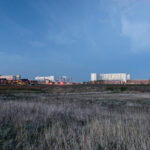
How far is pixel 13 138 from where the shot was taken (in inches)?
138

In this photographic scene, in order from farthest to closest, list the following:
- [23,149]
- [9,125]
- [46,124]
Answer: [46,124], [9,125], [23,149]

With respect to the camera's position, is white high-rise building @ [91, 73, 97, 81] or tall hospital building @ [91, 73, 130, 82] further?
white high-rise building @ [91, 73, 97, 81]

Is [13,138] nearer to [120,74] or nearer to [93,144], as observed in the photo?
[93,144]

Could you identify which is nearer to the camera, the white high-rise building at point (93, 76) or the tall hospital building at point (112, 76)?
the tall hospital building at point (112, 76)

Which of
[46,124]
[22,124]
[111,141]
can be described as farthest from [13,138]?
[111,141]

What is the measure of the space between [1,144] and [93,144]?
2409 mm

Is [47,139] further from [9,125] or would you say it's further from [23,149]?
[9,125]

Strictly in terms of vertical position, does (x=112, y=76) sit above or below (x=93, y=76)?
below

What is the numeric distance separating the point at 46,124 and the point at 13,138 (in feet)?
4.68

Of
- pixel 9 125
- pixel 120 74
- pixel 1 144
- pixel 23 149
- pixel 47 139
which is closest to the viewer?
pixel 23 149

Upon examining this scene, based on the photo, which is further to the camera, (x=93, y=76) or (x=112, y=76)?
(x=93, y=76)

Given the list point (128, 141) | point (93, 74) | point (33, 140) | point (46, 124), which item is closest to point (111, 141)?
point (128, 141)

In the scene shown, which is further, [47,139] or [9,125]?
[9,125]

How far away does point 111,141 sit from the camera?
329 centimetres
